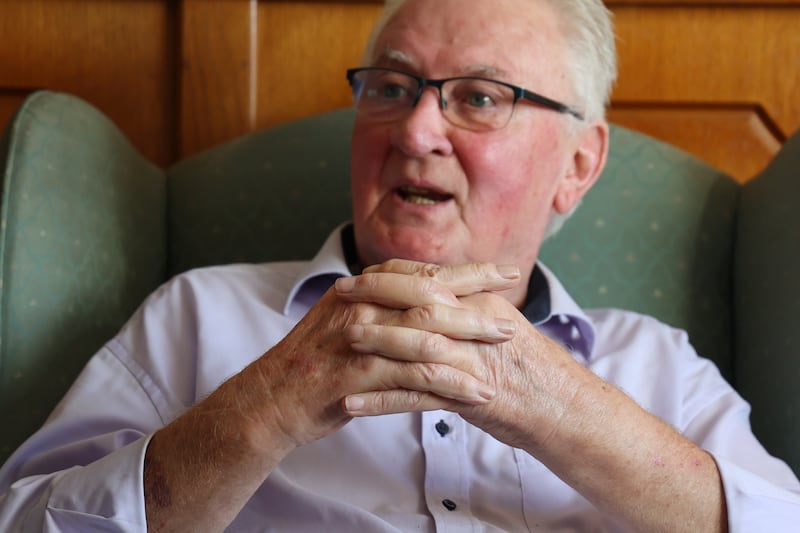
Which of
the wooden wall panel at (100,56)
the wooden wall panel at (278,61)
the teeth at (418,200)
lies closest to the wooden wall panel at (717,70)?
the wooden wall panel at (278,61)

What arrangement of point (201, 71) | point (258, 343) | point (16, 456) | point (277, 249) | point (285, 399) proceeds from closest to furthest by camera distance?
point (285, 399)
point (16, 456)
point (258, 343)
point (277, 249)
point (201, 71)

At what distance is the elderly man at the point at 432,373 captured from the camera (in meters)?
1.00

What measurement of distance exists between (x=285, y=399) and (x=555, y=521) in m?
0.44

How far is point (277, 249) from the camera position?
166cm

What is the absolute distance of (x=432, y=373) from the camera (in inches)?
38.4

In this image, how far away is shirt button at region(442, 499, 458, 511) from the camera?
1162 millimetres

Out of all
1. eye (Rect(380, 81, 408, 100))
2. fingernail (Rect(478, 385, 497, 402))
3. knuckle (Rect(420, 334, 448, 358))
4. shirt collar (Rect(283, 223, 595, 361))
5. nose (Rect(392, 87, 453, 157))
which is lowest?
shirt collar (Rect(283, 223, 595, 361))

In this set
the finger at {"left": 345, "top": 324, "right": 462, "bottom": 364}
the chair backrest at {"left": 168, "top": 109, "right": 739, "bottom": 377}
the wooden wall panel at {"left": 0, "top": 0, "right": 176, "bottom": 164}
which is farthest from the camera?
the wooden wall panel at {"left": 0, "top": 0, "right": 176, "bottom": 164}

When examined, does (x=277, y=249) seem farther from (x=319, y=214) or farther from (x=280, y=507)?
(x=280, y=507)

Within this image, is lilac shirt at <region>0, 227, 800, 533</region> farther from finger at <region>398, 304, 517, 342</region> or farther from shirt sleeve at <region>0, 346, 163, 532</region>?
finger at <region>398, 304, 517, 342</region>

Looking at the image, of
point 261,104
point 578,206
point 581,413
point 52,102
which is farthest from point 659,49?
point 52,102

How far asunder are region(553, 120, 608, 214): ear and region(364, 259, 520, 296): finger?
0.49 meters

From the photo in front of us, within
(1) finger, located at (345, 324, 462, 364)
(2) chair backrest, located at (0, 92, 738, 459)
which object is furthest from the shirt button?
(2) chair backrest, located at (0, 92, 738, 459)

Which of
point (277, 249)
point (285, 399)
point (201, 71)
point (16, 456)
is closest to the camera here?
point (285, 399)
